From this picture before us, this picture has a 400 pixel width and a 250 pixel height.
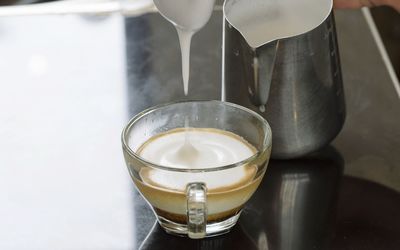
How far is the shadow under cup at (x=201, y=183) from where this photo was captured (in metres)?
0.69

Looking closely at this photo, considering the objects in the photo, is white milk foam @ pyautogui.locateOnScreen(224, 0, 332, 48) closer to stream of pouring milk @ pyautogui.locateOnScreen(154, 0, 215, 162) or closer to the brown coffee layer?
stream of pouring milk @ pyautogui.locateOnScreen(154, 0, 215, 162)

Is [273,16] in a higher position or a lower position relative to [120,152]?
higher

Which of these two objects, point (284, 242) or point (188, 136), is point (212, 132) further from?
point (284, 242)

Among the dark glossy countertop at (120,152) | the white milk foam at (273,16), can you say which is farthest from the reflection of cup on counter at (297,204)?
the white milk foam at (273,16)

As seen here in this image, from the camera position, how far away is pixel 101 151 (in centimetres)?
87

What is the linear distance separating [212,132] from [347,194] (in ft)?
0.51

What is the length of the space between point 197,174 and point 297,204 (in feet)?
0.47

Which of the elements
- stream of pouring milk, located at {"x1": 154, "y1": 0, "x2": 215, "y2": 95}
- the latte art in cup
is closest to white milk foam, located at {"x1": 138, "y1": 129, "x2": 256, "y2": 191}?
the latte art in cup

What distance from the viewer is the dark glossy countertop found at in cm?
74

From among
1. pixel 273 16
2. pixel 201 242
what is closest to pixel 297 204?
pixel 201 242

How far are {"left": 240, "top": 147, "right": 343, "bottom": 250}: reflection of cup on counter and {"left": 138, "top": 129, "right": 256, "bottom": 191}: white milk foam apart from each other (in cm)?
6

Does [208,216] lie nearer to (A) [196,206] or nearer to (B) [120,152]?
(A) [196,206]

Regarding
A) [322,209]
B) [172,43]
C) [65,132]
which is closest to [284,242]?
[322,209]

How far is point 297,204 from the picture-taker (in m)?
0.78
